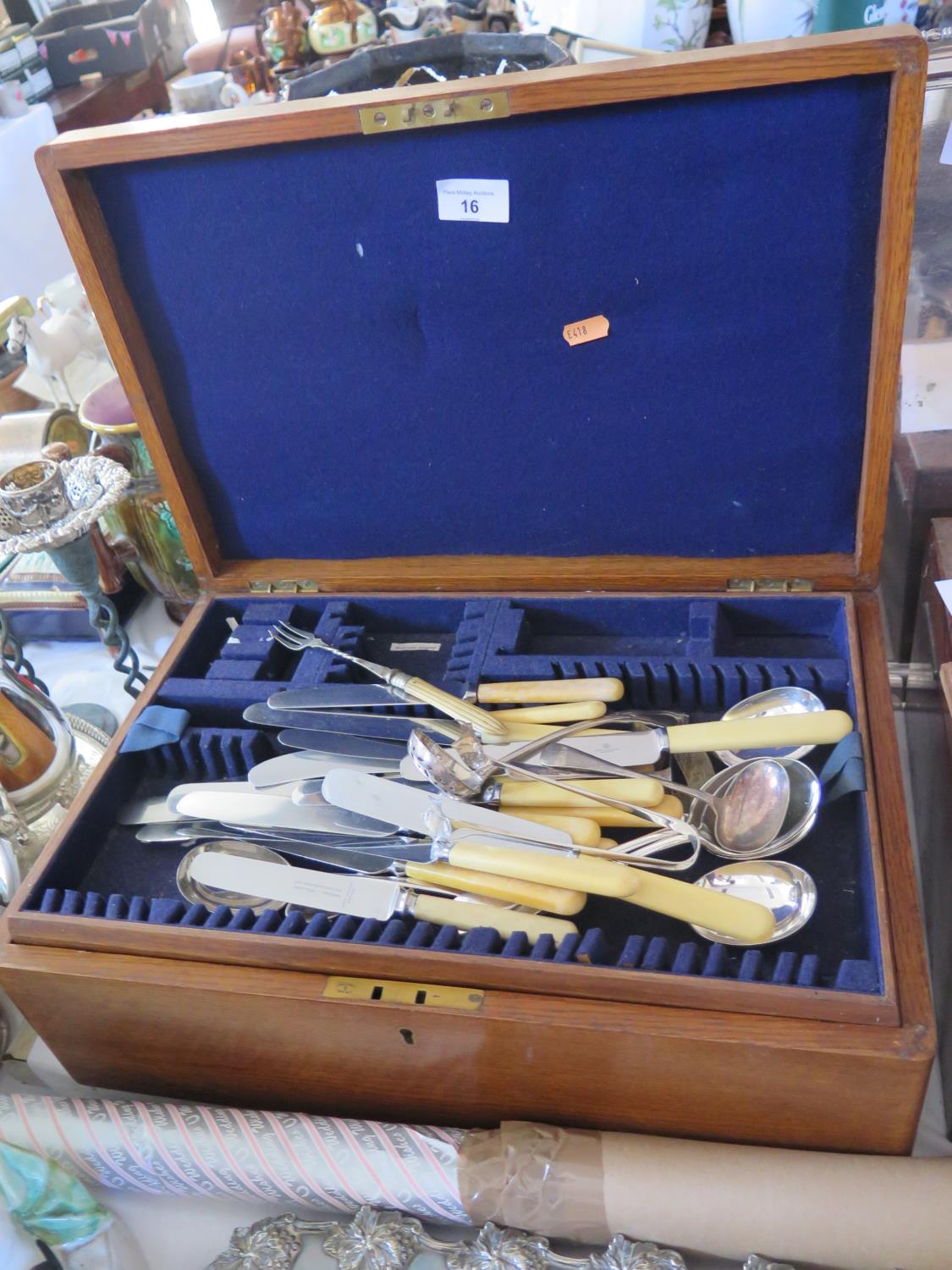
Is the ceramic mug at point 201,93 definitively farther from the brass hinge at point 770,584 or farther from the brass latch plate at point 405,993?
the brass latch plate at point 405,993

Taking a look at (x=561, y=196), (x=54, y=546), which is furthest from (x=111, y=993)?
(x=561, y=196)

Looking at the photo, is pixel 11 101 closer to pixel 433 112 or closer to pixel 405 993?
pixel 433 112

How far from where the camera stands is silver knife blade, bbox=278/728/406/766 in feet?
2.57

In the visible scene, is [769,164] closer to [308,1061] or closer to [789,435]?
[789,435]

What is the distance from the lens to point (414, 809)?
2.29ft

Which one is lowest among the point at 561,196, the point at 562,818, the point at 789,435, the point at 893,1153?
the point at 893,1153

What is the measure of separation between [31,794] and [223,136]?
1.77 feet

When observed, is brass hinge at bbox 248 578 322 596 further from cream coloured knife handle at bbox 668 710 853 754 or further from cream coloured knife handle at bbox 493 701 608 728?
cream coloured knife handle at bbox 668 710 853 754

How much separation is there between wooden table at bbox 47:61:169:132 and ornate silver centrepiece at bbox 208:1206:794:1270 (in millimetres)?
2189

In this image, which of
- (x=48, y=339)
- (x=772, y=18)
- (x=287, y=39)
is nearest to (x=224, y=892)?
(x=48, y=339)

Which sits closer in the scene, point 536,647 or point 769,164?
point 769,164

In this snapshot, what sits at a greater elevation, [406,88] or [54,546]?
[406,88]

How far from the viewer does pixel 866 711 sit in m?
0.72

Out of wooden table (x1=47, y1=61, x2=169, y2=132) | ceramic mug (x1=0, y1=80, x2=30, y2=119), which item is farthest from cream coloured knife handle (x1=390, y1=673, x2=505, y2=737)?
wooden table (x1=47, y1=61, x2=169, y2=132)
